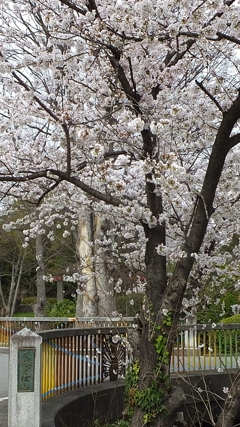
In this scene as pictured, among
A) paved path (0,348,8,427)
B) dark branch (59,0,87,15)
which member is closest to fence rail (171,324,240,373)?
paved path (0,348,8,427)

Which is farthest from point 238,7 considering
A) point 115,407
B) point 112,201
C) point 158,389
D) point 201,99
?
point 115,407

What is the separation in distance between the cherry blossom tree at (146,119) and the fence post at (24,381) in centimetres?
142

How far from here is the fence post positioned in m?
6.69

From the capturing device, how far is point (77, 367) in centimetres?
952

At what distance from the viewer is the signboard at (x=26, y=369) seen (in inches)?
266

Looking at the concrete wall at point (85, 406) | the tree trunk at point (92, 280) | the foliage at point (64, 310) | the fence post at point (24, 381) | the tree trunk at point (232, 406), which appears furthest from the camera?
the foliage at point (64, 310)

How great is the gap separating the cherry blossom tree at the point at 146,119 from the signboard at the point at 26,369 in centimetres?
149

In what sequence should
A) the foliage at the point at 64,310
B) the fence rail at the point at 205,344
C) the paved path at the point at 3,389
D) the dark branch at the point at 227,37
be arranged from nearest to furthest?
1. the dark branch at the point at 227,37
2. the paved path at the point at 3,389
3. the fence rail at the point at 205,344
4. the foliage at the point at 64,310

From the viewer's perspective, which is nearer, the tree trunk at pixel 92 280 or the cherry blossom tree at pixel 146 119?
the cherry blossom tree at pixel 146 119

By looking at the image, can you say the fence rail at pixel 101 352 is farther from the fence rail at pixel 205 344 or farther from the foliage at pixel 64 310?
the foliage at pixel 64 310

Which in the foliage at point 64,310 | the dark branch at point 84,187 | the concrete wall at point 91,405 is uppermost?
the dark branch at point 84,187

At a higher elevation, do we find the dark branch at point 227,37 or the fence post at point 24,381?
the dark branch at point 227,37

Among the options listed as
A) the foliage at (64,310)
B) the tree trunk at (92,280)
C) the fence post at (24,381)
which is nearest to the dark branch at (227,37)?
the fence post at (24,381)

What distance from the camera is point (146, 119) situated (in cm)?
748
